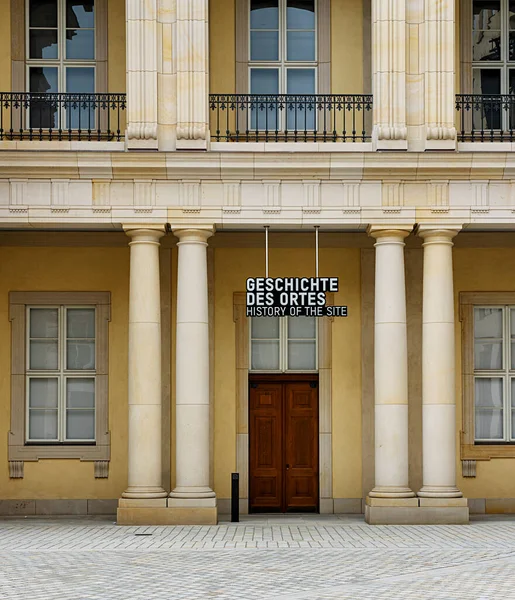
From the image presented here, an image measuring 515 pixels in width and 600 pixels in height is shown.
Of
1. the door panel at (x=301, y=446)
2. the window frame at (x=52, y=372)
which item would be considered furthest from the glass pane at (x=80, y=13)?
the door panel at (x=301, y=446)

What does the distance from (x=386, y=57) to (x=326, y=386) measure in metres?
6.30

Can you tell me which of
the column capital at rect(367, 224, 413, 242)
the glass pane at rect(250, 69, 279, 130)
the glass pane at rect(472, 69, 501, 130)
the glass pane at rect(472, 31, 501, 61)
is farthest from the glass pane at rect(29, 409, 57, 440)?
the glass pane at rect(472, 31, 501, 61)

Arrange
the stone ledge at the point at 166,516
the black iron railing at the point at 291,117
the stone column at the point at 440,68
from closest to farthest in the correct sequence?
1. the stone ledge at the point at 166,516
2. the stone column at the point at 440,68
3. the black iron railing at the point at 291,117

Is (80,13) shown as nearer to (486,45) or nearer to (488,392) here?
(486,45)

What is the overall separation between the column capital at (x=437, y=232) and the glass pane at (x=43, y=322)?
720cm

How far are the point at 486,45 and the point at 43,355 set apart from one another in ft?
33.7

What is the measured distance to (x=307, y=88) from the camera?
75.6ft

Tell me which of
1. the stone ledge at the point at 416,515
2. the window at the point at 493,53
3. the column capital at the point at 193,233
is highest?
the window at the point at 493,53

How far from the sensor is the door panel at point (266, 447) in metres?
23.2

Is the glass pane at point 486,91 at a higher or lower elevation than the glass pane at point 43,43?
lower

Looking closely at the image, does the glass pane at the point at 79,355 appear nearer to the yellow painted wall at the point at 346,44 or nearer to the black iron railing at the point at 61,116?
the black iron railing at the point at 61,116

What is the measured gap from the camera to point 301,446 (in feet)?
76.5

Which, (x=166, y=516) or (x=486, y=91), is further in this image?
(x=486, y=91)

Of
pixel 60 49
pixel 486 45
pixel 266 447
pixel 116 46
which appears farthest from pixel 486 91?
pixel 60 49
